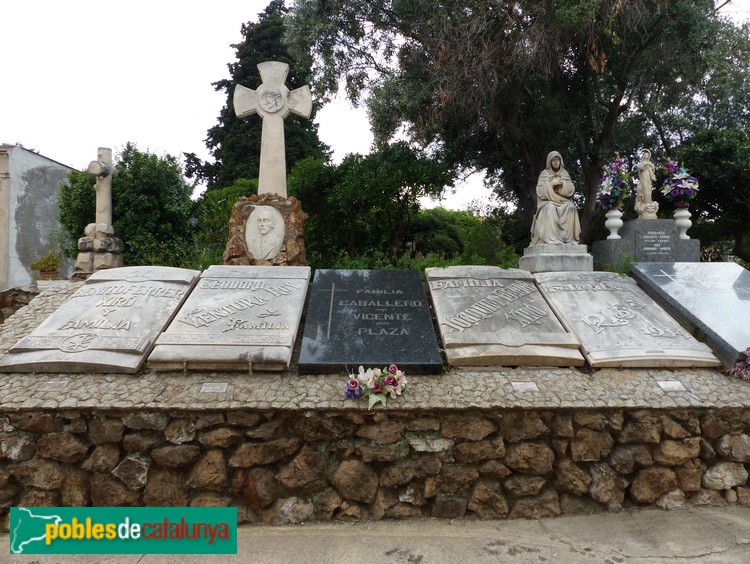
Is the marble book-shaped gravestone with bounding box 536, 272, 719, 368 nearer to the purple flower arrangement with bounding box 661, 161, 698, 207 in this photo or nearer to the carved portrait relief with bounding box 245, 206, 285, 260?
the carved portrait relief with bounding box 245, 206, 285, 260

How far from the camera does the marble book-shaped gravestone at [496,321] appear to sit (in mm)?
3266

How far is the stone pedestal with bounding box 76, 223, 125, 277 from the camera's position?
646 cm

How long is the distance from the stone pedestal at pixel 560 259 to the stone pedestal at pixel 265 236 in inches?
108

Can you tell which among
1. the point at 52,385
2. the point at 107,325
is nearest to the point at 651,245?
the point at 107,325

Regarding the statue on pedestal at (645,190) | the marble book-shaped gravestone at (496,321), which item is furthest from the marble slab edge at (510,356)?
the statue on pedestal at (645,190)

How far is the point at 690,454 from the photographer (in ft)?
9.64

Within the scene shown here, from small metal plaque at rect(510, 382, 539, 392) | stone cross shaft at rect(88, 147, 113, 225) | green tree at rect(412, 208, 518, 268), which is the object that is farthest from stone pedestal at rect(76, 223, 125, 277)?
small metal plaque at rect(510, 382, 539, 392)

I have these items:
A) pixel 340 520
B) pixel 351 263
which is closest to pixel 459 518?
pixel 340 520

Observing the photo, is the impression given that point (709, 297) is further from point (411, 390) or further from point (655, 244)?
point (411, 390)

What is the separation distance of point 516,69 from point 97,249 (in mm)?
7682

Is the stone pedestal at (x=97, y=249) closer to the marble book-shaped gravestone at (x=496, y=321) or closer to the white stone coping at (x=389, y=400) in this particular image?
the white stone coping at (x=389, y=400)

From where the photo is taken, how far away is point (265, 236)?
5016mm

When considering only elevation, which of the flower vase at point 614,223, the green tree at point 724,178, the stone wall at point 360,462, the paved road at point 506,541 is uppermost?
the green tree at point 724,178

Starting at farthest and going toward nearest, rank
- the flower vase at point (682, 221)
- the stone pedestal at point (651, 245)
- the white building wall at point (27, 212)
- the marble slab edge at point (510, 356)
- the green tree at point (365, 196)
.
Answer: the white building wall at point (27, 212) < the green tree at point (365, 196) < the flower vase at point (682, 221) < the stone pedestal at point (651, 245) < the marble slab edge at point (510, 356)
